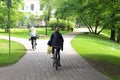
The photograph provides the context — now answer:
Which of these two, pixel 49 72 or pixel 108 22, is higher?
pixel 108 22

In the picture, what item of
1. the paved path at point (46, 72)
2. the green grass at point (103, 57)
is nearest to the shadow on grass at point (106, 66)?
the green grass at point (103, 57)

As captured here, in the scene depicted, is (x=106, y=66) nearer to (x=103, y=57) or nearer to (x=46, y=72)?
(x=46, y=72)

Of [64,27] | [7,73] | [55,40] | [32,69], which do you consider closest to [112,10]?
[55,40]

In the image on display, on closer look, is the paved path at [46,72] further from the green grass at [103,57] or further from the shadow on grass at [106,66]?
the green grass at [103,57]

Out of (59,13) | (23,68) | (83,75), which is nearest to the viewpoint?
(83,75)

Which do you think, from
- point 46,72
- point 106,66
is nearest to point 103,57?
point 106,66

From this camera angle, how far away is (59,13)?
59.4 metres

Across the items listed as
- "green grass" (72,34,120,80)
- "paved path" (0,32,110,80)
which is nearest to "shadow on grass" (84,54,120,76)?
"green grass" (72,34,120,80)

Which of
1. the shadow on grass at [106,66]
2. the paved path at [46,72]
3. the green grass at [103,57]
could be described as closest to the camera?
the paved path at [46,72]

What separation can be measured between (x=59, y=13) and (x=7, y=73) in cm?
4549

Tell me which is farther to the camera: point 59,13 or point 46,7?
point 46,7

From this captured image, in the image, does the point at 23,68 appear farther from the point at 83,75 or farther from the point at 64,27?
the point at 64,27

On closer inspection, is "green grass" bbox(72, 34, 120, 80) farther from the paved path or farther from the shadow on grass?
the paved path

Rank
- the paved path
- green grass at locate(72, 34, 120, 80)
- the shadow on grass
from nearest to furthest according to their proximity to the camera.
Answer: the paved path
the shadow on grass
green grass at locate(72, 34, 120, 80)
